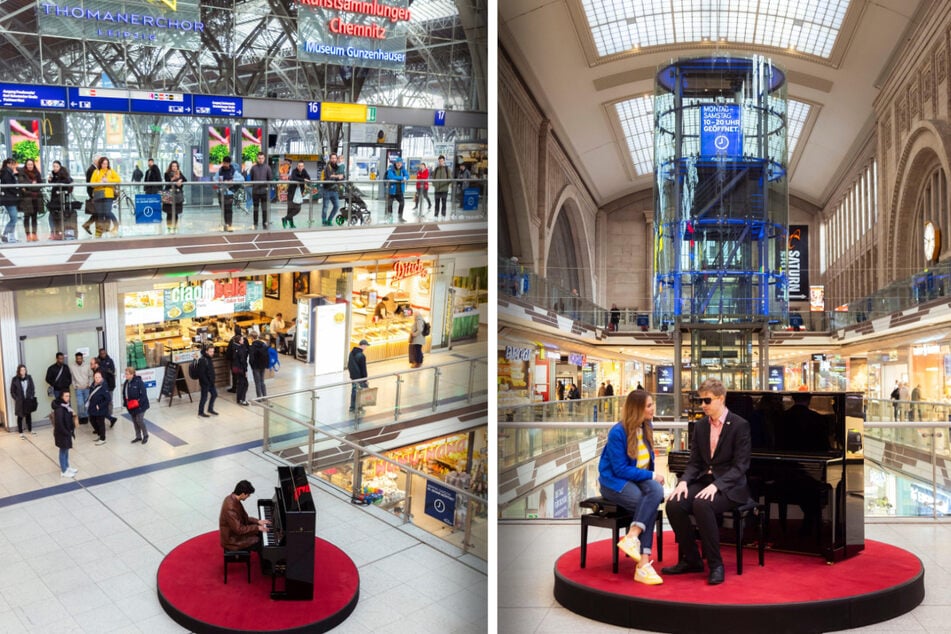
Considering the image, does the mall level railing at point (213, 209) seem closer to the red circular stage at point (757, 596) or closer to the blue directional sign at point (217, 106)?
the blue directional sign at point (217, 106)

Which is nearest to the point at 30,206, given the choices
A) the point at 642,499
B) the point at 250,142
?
the point at 250,142

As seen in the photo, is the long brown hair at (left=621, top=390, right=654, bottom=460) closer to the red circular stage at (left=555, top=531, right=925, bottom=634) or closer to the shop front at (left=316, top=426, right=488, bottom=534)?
the red circular stage at (left=555, top=531, right=925, bottom=634)

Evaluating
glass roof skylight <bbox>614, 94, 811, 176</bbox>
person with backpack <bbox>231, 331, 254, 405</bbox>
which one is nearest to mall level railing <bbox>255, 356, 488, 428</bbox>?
person with backpack <bbox>231, 331, 254, 405</bbox>

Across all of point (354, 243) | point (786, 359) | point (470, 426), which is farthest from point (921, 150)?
point (354, 243)

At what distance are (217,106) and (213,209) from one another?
162 inches

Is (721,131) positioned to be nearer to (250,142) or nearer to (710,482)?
(710,482)

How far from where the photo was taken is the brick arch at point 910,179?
4684 mm

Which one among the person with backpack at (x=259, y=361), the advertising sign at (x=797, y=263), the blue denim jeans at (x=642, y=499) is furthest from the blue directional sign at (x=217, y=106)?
the blue denim jeans at (x=642, y=499)

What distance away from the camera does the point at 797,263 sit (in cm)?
524

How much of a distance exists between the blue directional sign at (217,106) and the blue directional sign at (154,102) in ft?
0.94

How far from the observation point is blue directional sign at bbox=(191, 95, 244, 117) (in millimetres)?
15523

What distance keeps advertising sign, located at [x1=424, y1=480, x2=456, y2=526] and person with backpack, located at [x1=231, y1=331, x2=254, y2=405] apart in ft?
20.5

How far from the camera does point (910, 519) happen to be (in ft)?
16.8

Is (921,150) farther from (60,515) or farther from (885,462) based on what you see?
(60,515)
